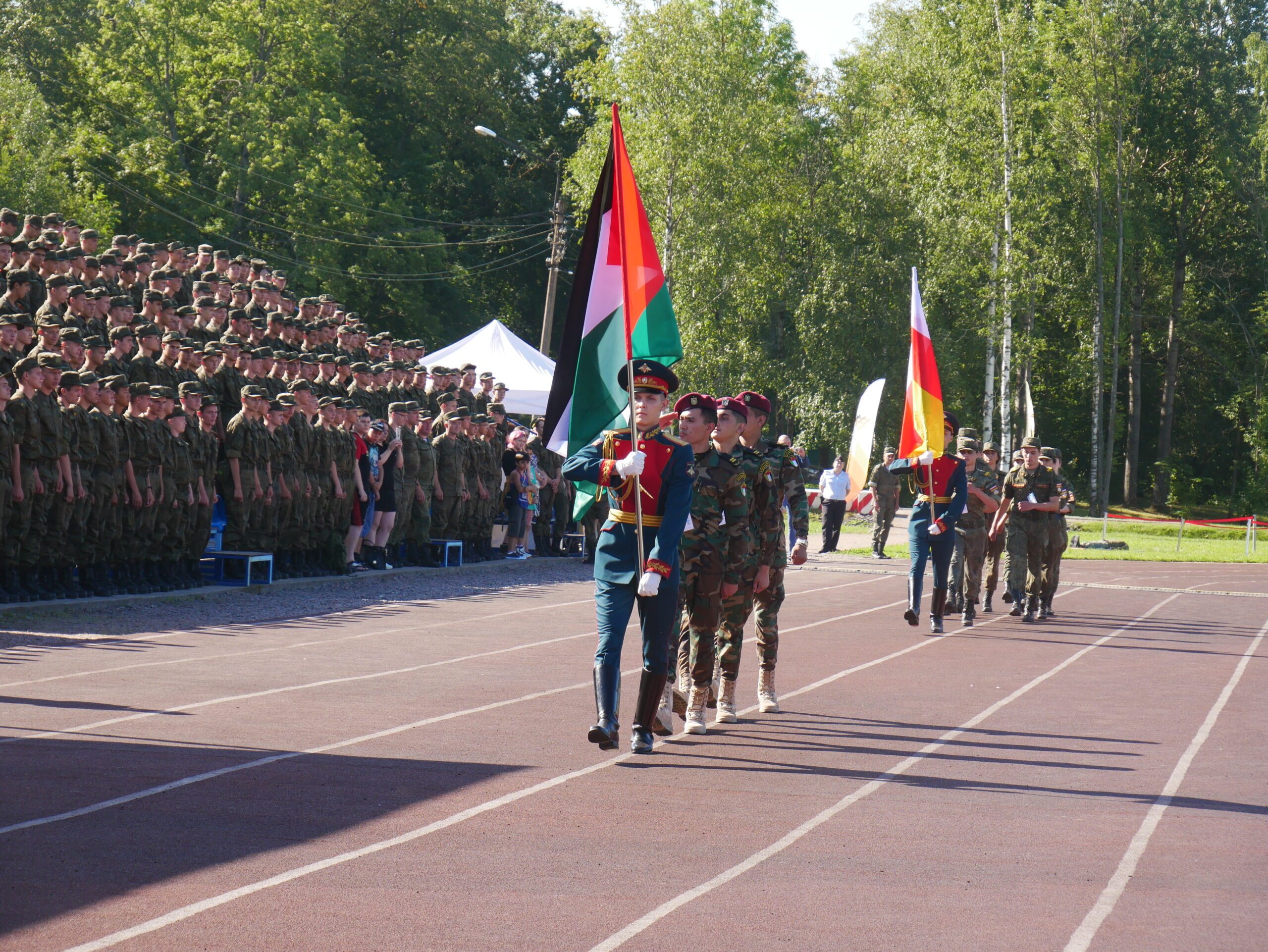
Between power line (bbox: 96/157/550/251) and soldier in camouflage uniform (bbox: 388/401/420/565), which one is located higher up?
power line (bbox: 96/157/550/251)

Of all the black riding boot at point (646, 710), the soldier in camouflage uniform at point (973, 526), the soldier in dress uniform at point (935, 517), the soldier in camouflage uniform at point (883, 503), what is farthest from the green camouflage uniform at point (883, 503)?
the black riding boot at point (646, 710)

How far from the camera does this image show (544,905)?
5.41 m

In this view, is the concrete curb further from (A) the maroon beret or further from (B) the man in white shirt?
(B) the man in white shirt

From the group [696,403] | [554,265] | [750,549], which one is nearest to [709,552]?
[750,549]

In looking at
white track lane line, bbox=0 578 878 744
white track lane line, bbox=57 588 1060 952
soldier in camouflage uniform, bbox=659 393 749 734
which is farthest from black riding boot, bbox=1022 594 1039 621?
white track lane line, bbox=57 588 1060 952

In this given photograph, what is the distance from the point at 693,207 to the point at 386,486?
2926 centimetres

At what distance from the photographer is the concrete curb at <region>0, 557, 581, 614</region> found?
13914 millimetres

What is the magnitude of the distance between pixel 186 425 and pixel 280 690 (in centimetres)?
633

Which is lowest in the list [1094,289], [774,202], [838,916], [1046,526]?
[838,916]

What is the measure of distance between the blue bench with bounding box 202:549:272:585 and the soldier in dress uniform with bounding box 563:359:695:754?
9314 millimetres

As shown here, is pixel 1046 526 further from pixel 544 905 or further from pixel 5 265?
pixel 544 905

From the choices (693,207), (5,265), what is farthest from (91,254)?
(693,207)

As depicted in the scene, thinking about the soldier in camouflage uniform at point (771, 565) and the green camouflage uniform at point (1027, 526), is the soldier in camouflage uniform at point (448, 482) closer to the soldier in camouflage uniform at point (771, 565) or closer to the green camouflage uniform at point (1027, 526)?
the green camouflage uniform at point (1027, 526)

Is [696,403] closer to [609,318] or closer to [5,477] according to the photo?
[609,318]
